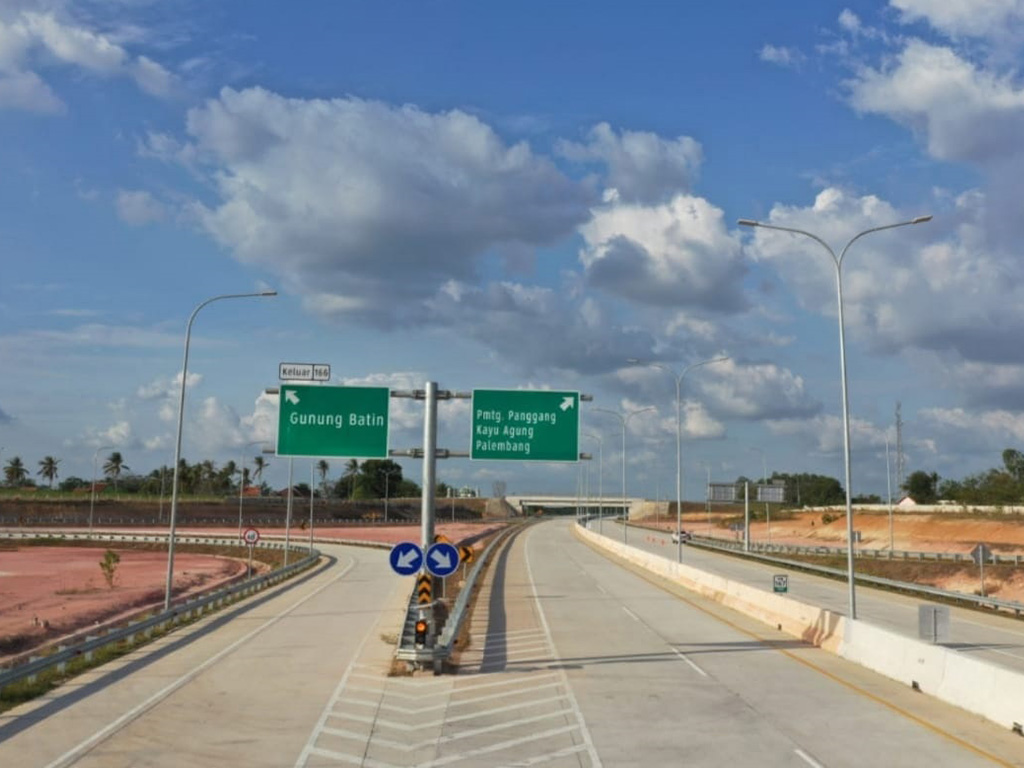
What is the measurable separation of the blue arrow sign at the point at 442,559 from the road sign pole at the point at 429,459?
1638 millimetres

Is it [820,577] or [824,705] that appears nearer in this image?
[824,705]

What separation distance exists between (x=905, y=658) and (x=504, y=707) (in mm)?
8792

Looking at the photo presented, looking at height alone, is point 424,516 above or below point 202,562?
above

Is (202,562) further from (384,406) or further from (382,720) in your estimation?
(382,720)

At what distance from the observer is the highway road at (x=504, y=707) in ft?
47.1

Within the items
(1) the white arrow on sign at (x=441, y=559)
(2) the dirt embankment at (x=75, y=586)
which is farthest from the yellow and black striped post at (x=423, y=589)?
(2) the dirt embankment at (x=75, y=586)

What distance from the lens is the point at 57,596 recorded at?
2090 inches

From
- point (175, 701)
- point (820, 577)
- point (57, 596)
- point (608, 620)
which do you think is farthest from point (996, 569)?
point (175, 701)

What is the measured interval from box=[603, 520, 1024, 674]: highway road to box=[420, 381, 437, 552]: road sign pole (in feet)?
43.5

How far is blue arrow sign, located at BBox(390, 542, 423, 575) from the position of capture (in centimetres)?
2278

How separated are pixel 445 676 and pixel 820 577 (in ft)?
163

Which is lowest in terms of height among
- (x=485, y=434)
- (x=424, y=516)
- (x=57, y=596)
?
(x=57, y=596)

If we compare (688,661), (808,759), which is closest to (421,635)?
(688,661)

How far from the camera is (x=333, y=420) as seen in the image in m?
26.3
